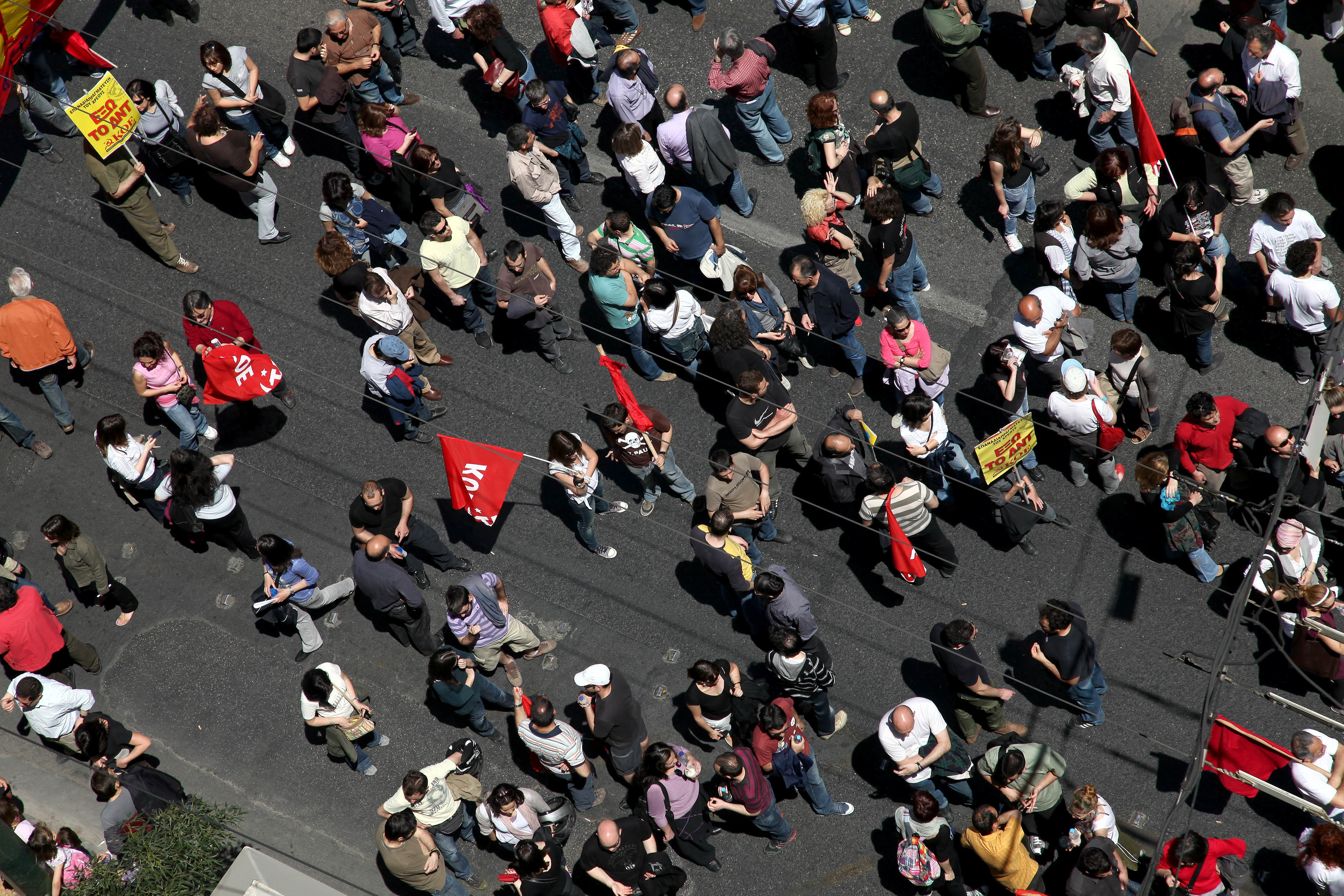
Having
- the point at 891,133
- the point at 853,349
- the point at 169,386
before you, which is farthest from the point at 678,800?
the point at 891,133

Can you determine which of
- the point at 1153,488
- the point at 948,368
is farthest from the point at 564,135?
the point at 1153,488

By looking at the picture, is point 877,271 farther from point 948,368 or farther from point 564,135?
point 564,135

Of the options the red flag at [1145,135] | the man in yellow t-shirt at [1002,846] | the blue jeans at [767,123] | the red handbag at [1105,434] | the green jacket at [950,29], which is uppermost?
the green jacket at [950,29]

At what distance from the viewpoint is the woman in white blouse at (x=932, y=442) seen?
394 inches

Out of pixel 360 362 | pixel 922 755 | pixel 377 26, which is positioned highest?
pixel 377 26

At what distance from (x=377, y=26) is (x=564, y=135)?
226 cm

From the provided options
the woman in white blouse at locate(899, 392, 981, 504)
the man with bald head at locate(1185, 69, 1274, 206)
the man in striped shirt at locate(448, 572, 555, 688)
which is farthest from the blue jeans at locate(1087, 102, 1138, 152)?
the man in striped shirt at locate(448, 572, 555, 688)

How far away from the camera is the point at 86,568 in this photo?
10234mm

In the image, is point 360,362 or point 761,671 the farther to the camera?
point 360,362

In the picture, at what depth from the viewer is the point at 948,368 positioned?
11219 mm

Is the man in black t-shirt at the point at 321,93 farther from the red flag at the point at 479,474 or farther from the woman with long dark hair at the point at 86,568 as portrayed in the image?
the woman with long dark hair at the point at 86,568

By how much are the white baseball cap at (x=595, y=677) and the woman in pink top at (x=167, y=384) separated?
4.21 m

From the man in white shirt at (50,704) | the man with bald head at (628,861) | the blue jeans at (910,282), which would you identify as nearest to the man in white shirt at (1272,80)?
the blue jeans at (910,282)

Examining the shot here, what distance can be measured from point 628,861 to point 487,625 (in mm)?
2201
